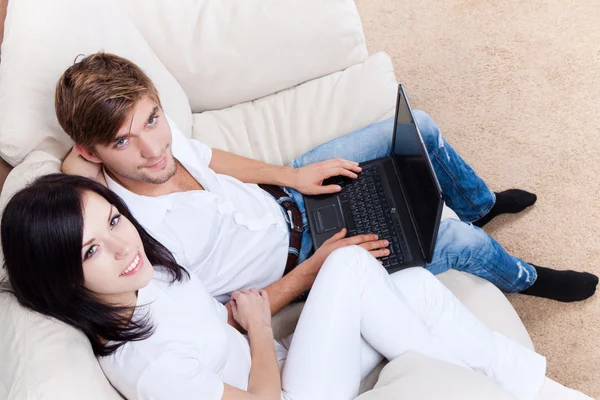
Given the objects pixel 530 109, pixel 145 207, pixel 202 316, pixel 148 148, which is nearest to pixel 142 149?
pixel 148 148

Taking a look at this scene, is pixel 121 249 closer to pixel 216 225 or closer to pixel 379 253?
pixel 216 225

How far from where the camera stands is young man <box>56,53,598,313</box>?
3.88 ft

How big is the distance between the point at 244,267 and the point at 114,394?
1.66 ft

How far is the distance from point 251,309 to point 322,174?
45 centimetres

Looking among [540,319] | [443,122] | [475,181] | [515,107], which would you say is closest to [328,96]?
[475,181]

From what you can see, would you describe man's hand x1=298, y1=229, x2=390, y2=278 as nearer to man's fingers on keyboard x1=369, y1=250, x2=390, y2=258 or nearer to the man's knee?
man's fingers on keyboard x1=369, y1=250, x2=390, y2=258

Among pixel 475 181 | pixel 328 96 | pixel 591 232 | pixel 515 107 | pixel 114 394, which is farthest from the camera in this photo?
pixel 515 107

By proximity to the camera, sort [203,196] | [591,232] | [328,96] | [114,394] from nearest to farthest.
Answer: [114,394] → [203,196] → [328,96] → [591,232]

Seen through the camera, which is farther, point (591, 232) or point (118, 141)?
point (591, 232)

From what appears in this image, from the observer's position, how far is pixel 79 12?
4.42 ft

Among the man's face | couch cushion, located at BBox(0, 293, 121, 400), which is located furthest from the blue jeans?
couch cushion, located at BBox(0, 293, 121, 400)

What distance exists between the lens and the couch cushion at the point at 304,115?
5.33 feet

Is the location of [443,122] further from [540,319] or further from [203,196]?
[203,196]

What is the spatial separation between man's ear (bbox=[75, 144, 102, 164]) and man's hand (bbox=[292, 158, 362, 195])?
1.80 feet
